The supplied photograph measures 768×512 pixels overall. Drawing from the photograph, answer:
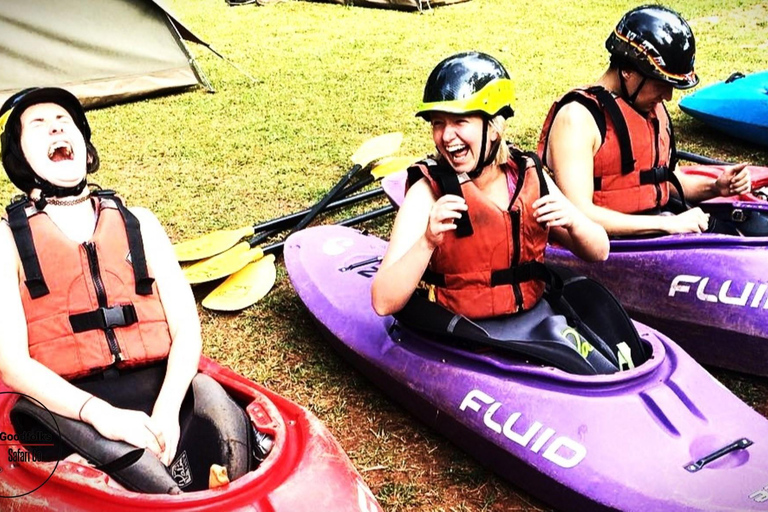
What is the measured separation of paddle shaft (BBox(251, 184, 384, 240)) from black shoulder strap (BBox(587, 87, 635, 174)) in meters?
1.91

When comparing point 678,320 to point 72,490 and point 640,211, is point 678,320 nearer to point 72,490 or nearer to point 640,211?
point 640,211

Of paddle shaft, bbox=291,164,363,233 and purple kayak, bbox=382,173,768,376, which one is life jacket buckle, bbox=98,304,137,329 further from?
paddle shaft, bbox=291,164,363,233

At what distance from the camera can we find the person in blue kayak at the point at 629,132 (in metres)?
3.24

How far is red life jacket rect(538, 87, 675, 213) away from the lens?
11.1 ft

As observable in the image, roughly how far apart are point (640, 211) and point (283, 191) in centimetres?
258

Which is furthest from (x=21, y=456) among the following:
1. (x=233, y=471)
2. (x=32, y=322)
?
(x=233, y=471)

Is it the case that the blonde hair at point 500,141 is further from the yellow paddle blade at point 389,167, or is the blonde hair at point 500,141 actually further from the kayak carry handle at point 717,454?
the yellow paddle blade at point 389,167

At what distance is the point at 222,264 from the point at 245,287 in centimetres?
22

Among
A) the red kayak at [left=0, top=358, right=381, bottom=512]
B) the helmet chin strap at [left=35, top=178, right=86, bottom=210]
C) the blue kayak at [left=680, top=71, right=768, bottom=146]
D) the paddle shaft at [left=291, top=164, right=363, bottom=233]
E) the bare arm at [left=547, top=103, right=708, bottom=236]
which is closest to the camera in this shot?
the red kayak at [left=0, top=358, right=381, bottom=512]

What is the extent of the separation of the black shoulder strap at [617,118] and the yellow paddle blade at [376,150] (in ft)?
6.84

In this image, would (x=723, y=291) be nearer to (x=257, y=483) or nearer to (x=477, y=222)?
(x=477, y=222)

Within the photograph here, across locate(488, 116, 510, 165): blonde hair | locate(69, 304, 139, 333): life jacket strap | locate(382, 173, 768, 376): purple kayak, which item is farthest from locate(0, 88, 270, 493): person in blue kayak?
locate(382, 173, 768, 376): purple kayak

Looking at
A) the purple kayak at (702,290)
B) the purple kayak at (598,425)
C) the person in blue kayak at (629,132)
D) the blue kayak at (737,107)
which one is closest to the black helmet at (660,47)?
the person in blue kayak at (629,132)

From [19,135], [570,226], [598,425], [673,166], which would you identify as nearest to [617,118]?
[673,166]
